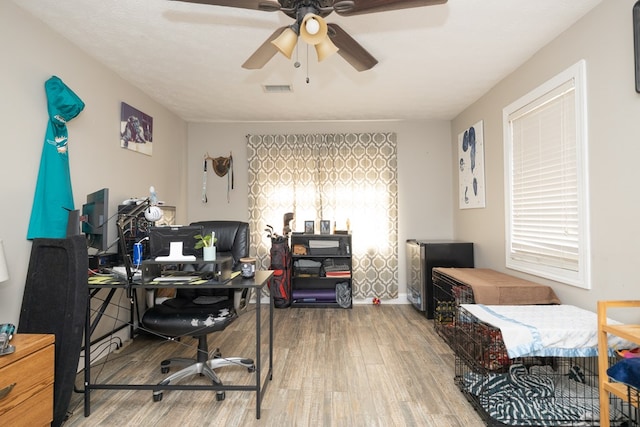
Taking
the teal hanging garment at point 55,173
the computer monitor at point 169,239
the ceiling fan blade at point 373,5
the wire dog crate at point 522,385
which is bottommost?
the wire dog crate at point 522,385

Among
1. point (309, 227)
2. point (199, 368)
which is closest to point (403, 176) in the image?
point (309, 227)

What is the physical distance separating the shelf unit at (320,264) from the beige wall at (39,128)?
79.8 inches

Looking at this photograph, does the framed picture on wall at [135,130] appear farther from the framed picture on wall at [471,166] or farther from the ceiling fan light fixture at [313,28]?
the framed picture on wall at [471,166]

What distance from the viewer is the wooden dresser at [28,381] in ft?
5.18

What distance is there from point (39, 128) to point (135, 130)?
1266mm

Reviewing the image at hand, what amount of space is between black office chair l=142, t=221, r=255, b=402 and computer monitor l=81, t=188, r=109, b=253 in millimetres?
589

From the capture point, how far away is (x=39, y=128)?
7.88ft

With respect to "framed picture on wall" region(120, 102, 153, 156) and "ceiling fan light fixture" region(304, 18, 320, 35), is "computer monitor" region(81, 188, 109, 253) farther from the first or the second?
"ceiling fan light fixture" region(304, 18, 320, 35)

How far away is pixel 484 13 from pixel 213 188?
3.85m

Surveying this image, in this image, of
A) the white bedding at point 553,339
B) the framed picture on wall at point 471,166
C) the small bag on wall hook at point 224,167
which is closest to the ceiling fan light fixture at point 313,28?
the white bedding at point 553,339

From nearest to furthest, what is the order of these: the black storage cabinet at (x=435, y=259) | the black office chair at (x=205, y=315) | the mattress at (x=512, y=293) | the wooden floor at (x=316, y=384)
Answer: the wooden floor at (x=316, y=384) < the black office chair at (x=205, y=315) < the mattress at (x=512, y=293) < the black storage cabinet at (x=435, y=259)

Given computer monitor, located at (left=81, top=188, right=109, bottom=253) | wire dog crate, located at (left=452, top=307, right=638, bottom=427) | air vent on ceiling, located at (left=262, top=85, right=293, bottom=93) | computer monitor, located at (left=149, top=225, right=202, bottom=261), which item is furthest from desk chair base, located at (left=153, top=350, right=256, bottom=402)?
air vent on ceiling, located at (left=262, top=85, right=293, bottom=93)

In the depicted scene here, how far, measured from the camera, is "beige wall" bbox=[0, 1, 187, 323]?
220cm

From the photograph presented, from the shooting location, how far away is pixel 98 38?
2.68 meters
